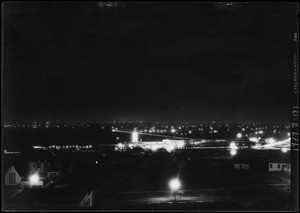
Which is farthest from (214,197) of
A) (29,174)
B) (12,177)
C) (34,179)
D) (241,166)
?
(12,177)

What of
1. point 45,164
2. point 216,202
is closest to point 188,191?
point 216,202

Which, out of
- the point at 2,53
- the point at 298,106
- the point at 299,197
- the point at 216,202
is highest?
the point at 2,53

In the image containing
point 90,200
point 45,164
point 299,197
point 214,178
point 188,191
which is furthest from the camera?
point 45,164

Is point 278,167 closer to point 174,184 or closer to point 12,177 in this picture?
point 174,184

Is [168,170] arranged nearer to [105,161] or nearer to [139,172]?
[139,172]

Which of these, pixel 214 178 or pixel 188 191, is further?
pixel 214 178

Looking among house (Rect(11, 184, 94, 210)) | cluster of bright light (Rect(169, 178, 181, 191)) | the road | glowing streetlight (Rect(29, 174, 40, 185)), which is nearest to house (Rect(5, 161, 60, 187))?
glowing streetlight (Rect(29, 174, 40, 185))

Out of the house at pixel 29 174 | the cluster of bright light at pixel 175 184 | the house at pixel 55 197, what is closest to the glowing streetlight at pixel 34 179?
the house at pixel 29 174

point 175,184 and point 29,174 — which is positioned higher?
point 29,174

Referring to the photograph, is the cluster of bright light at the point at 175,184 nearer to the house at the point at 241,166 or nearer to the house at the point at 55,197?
the house at the point at 55,197
